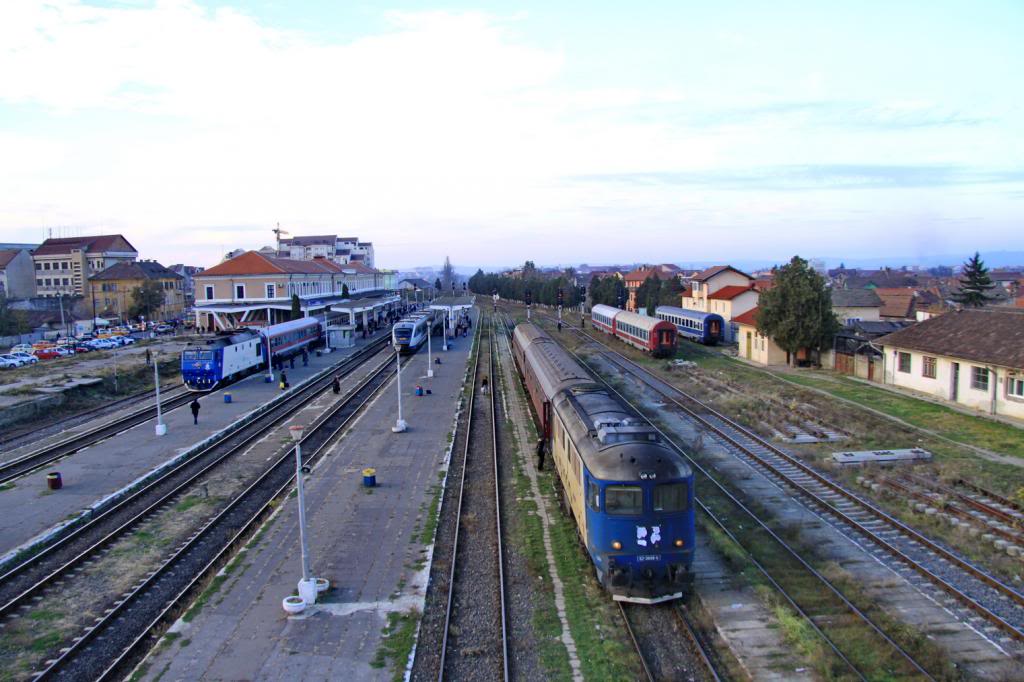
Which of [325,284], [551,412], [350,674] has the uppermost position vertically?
[325,284]

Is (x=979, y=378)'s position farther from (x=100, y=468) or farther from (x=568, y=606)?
(x=100, y=468)

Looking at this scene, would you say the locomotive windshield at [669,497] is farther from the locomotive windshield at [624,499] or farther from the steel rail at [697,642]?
the steel rail at [697,642]

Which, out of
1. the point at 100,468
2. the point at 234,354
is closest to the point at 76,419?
the point at 234,354

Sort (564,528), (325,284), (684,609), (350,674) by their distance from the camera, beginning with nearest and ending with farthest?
1. (350,674)
2. (684,609)
3. (564,528)
4. (325,284)

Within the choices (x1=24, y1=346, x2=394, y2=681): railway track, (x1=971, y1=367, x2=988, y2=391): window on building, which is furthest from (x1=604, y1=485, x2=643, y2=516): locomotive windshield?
(x1=971, y1=367, x2=988, y2=391): window on building

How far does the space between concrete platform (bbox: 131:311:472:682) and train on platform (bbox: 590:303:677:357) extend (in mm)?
27291

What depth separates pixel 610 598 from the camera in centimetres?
1286

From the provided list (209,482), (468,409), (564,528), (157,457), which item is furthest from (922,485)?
(157,457)

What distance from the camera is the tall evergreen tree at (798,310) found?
1587 inches

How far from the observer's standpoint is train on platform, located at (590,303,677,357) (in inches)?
1863

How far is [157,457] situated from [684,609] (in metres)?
20.1

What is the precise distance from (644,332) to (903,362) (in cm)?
1843

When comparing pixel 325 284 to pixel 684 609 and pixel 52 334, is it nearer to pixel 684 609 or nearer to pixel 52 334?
pixel 52 334

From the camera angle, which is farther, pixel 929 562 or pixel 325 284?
pixel 325 284
